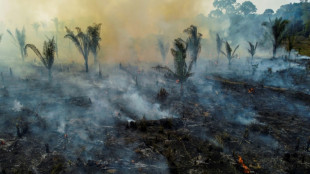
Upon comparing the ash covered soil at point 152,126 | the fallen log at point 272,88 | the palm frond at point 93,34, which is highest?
the palm frond at point 93,34

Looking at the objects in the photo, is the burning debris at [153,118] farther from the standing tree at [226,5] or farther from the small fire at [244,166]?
the standing tree at [226,5]

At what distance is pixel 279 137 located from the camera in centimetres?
1533

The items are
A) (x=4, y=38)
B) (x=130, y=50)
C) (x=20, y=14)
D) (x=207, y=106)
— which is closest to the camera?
(x=207, y=106)

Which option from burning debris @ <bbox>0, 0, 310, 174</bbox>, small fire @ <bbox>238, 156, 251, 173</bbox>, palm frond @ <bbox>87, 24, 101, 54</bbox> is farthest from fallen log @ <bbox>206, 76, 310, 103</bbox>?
palm frond @ <bbox>87, 24, 101, 54</bbox>

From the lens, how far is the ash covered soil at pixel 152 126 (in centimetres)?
1222

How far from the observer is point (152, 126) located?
648 inches

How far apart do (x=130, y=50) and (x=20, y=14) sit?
3266 cm

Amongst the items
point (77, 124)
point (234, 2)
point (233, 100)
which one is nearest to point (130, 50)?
point (233, 100)

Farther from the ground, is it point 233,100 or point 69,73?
point 69,73

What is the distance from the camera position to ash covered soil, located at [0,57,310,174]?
481 inches

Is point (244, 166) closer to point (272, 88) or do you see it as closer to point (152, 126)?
point (152, 126)

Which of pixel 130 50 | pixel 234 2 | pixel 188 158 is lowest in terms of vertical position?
pixel 188 158

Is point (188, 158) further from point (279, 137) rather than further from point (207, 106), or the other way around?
point (207, 106)

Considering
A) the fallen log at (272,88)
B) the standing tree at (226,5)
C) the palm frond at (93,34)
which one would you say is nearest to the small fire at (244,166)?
the fallen log at (272,88)
